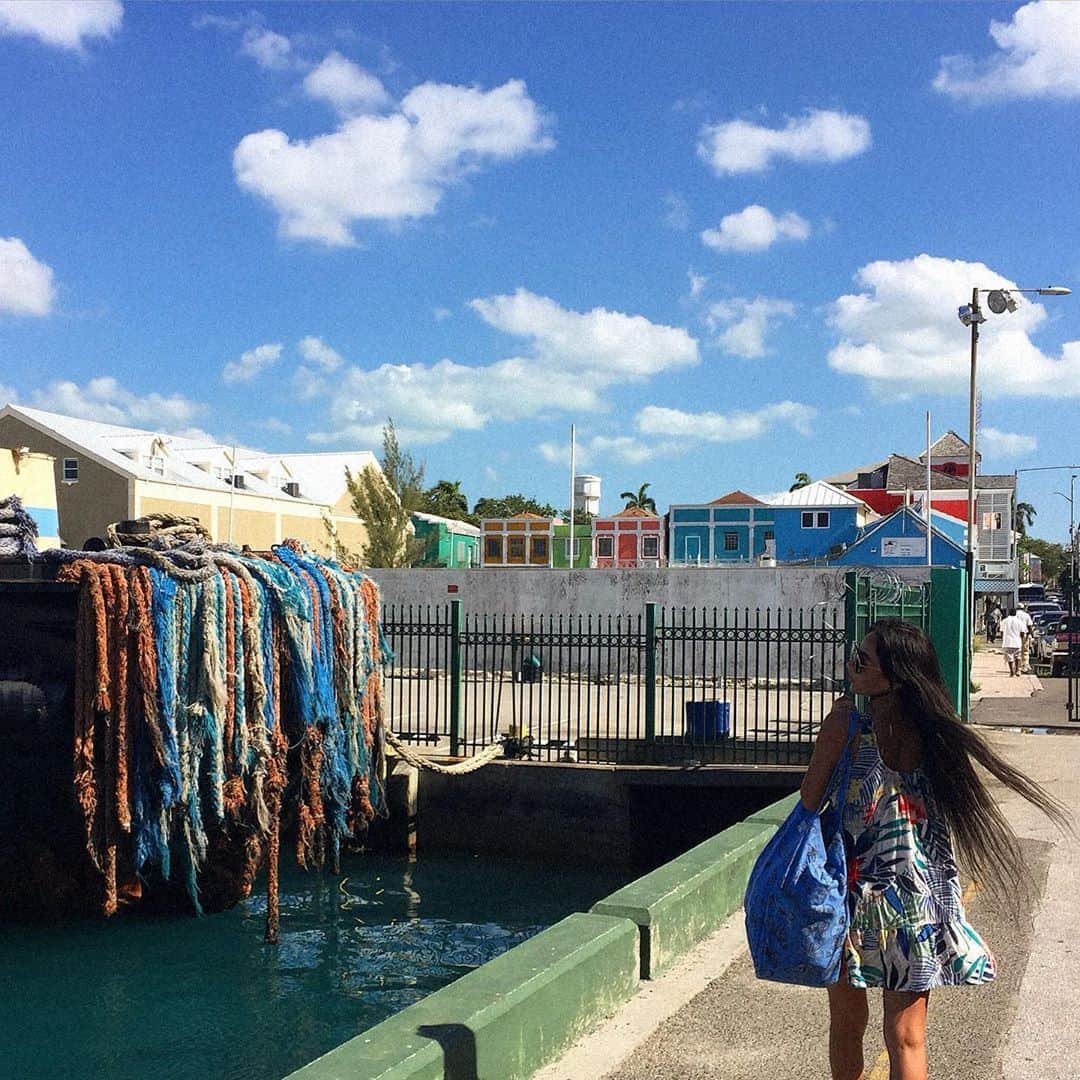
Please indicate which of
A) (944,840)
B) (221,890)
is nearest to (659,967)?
(944,840)

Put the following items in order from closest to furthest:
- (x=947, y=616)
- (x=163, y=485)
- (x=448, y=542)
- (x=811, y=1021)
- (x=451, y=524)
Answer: (x=811, y=1021) → (x=947, y=616) → (x=163, y=485) → (x=448, y=542) → (x=451, y=524)

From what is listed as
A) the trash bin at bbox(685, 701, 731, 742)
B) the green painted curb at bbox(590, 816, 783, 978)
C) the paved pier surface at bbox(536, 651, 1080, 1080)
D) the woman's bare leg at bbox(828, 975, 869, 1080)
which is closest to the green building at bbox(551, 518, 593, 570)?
the trash bin at bbox(685, 701, 731, 742)

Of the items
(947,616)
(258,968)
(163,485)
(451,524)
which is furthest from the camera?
(451,524)

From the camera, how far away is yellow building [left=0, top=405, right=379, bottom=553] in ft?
160

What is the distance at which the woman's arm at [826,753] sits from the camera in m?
3.82

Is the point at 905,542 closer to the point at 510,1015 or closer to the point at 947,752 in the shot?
the point at 510,1015

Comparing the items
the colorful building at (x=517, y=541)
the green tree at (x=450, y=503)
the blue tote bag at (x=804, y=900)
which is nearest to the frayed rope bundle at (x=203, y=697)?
the blue tote bag at (x=804, y=900)

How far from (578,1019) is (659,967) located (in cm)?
95

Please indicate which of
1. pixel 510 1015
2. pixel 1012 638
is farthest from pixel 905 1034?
pixel 1012 638

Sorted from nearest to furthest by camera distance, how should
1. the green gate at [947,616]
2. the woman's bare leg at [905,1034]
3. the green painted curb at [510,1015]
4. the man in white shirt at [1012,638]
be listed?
the woman's bare leg at [905,1034] → the green painted curb at [510,1015] → the green gate at [947,616] → the man in white shirt at [1012,638]

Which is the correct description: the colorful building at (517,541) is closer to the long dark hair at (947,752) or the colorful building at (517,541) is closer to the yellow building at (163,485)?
the yellow building at (163,485)

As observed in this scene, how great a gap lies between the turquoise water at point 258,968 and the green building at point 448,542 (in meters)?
45.2

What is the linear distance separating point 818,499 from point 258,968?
A: 2058 inches

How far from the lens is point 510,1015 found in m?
4.66
